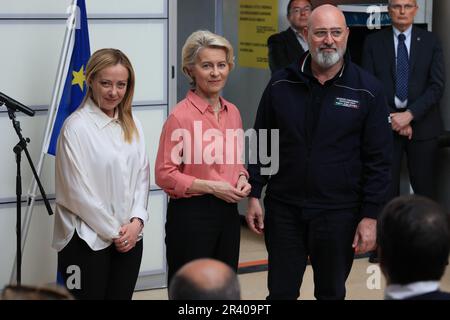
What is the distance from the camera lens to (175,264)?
4.36 m

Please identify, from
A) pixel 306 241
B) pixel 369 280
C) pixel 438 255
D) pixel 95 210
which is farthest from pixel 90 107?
pixel 369 280

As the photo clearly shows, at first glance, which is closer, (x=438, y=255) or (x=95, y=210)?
(x=438, y=255)

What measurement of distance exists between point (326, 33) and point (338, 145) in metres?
0.49

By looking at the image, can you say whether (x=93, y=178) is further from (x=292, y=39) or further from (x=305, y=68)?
(x=292, y=39)

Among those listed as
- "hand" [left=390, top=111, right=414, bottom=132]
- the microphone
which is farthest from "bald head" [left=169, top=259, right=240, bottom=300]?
"hand" [left=390, top=111, right=414, bottom=132]

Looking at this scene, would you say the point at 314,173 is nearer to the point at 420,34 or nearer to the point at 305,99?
the point at 305,99

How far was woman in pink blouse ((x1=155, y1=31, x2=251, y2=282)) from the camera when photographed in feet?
14.0

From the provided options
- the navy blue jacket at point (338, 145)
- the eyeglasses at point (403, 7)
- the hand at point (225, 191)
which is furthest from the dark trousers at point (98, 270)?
the eyeglasses at point (403, 7)

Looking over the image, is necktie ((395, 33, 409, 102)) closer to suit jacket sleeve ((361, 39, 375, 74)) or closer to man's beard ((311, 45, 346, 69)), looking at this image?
suit jacket sleeve ((361, 39, 375, 74))

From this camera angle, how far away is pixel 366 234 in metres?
4.29

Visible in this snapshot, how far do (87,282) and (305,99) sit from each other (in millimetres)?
1229

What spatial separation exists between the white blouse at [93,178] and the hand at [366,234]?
0.97 metres

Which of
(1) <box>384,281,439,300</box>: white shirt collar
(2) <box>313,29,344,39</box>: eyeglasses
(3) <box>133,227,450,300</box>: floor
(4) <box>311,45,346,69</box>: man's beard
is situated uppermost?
(2) <box>313,29,344,39</box>: eyeglasses

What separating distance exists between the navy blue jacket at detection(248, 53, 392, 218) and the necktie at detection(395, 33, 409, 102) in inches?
91.2
